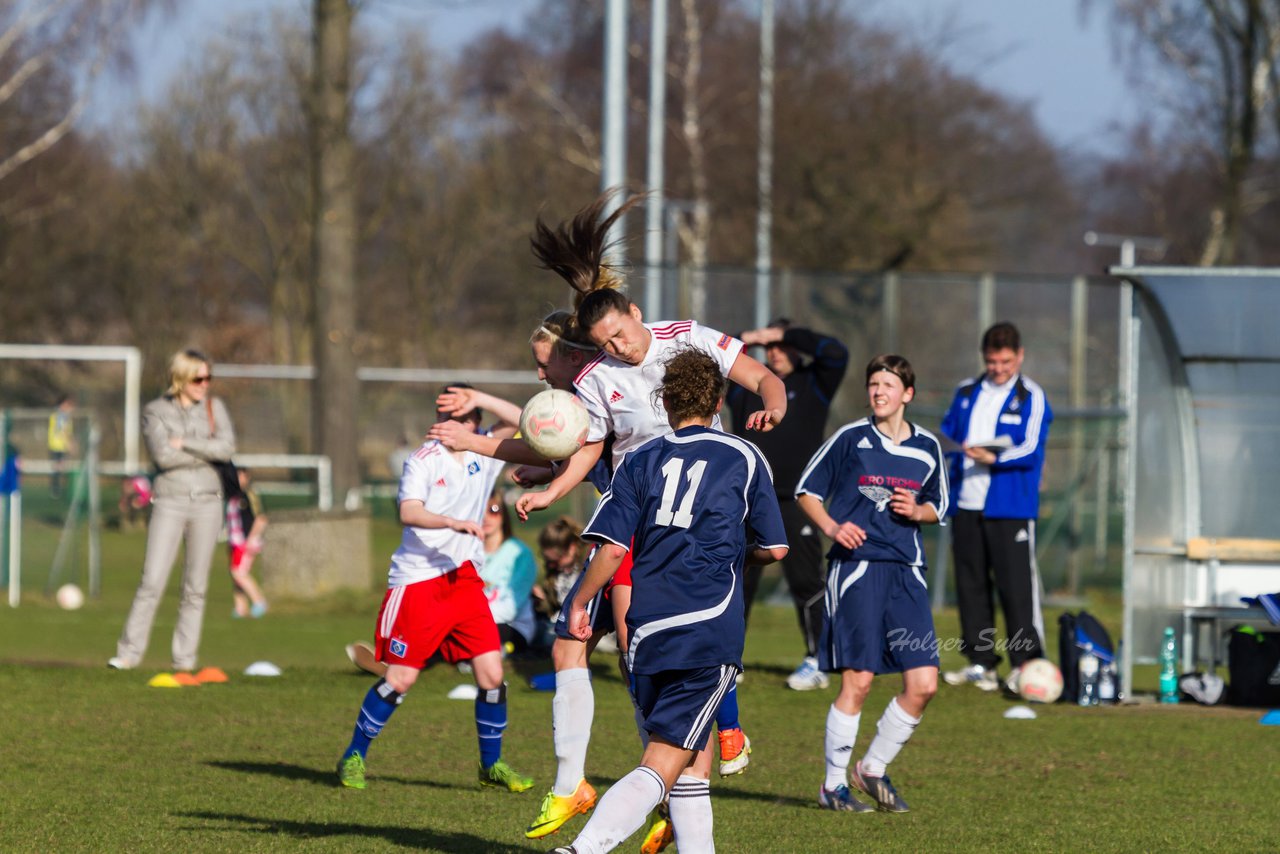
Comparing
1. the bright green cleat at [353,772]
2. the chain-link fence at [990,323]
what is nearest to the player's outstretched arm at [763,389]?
the bright green cleat at [353,772]

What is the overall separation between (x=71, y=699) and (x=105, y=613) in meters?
6.50

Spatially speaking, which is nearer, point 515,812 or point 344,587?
point 515,812

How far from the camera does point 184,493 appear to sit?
10555 mm

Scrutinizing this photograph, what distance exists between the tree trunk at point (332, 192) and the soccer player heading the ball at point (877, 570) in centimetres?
1419

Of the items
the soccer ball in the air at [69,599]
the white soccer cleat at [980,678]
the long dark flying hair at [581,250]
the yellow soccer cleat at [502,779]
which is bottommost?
the soccer ball in the air at [69,599]

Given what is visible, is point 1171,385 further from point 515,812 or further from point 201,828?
point 201,828

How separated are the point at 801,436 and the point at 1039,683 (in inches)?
81.8

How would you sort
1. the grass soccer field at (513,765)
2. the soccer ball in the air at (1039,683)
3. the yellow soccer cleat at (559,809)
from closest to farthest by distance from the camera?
the yellow soccer cleat at (559,809), the grass soccer field at (513,765), the soccer ball in the air at (1039,683)

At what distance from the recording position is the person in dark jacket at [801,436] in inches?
407

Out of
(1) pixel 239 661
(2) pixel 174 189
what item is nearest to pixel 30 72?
(2) pixel 174 189

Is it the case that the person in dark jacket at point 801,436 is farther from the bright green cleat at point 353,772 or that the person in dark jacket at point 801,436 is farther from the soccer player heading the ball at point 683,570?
the soccer player heading the ball at point 683,570

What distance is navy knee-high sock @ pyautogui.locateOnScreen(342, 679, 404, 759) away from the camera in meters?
7.05

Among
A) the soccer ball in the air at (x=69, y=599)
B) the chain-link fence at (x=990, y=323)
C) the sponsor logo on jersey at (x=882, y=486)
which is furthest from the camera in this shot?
the soccer ball in the air at (x=69, y=599)

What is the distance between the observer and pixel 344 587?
16797 millimetres
